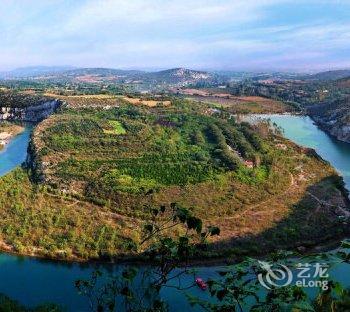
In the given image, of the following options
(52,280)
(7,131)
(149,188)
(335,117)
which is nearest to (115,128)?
(149,188)

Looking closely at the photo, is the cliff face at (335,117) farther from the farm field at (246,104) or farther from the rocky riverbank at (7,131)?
the rocky riverbank at (7,131)

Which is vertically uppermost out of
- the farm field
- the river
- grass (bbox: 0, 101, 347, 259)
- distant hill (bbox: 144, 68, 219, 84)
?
distant hill (bbox: 144, 68, 219, 84)

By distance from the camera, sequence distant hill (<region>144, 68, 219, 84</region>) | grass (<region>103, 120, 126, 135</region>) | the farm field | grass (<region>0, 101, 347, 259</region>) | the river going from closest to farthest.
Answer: the river → grass (<region>0, 101, 347, 259</region>) → grass (<region>103, 120, 126, 135</region>) → the farm field → distant hill (<region>144, 68, 219, 84</region>)

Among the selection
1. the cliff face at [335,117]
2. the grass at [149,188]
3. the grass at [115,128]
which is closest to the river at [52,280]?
the grass at [149,188]

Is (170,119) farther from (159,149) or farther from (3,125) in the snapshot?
(3,125)

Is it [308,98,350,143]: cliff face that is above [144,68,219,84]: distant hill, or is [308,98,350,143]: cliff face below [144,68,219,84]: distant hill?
below

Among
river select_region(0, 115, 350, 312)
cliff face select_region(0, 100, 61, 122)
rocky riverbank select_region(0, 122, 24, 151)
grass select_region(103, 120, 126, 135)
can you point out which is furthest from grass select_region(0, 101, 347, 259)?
cliff face select_region(0, 100, 61, 122)

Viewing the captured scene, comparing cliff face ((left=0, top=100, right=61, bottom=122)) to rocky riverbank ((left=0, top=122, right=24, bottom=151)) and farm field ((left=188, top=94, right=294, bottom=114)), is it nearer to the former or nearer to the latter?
rocky riverbank ((left=0, top=122, right=24, bottom=151))
